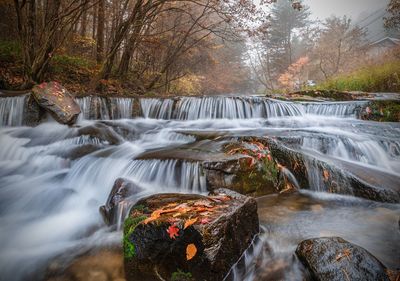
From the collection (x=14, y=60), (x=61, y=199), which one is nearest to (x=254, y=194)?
(x=61, y=199)

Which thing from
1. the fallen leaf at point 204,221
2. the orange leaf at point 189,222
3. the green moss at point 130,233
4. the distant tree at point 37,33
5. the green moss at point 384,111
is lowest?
the green moss at point 130,233

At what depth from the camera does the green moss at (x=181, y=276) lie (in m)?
2.31

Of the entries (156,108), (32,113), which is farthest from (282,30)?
(32,113)

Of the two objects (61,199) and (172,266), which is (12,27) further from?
(172,266)

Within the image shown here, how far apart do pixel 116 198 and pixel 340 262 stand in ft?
8.76

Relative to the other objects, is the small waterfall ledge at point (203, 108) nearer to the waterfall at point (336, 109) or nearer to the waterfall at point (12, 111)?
the waterfall at point (336, 109)

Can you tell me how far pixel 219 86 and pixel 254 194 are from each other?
81.2ft

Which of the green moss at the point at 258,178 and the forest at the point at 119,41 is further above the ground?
the forest at the point at 119,41

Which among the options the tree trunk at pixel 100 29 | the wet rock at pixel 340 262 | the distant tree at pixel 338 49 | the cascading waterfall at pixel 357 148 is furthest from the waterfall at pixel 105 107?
the distant tree at pixel 338 49

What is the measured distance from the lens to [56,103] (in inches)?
274

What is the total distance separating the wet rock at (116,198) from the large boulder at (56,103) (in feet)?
12.8

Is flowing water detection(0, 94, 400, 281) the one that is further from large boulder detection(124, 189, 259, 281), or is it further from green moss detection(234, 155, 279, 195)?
large boulder detection(124, 189, 259, 281)

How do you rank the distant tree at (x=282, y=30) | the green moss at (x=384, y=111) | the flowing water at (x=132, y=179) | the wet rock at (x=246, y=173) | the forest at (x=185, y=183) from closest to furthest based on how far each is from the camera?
the forest at (x=185, y=183), the flowing water at (x=132, y=179), the wet rock at (x=246, y=173), the green moss at (x=384, y=111), the distant tree at (x=282, y=30)

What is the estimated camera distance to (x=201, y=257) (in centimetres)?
230
